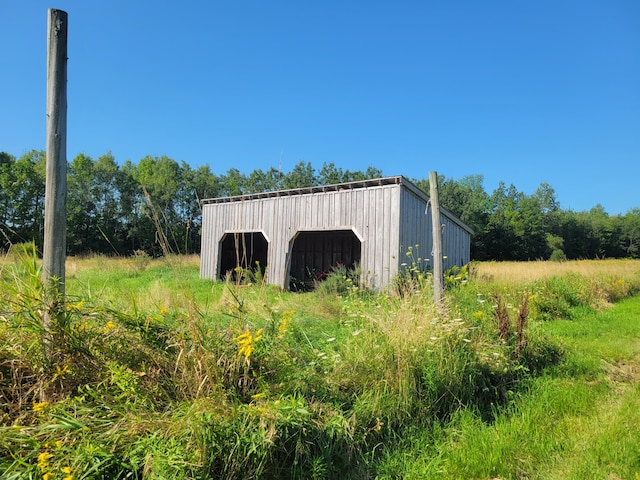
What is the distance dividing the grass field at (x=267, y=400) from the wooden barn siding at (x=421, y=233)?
6.18 m

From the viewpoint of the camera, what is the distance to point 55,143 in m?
2.38

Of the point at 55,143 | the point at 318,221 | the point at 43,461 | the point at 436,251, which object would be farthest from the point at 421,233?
the point at 43,461

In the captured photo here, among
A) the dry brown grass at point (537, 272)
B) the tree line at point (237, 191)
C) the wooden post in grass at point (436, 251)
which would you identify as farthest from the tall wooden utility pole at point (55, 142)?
the tree line at point (237, 191)

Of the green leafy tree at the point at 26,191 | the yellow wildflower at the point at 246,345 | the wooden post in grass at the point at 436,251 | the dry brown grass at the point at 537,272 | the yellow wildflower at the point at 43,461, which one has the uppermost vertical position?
the green leafy tree at the point at 26,191

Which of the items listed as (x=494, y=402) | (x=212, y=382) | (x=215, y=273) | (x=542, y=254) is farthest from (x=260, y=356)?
(x=542, y=254)

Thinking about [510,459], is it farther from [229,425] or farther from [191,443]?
[191,443]

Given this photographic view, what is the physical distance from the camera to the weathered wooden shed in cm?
1010

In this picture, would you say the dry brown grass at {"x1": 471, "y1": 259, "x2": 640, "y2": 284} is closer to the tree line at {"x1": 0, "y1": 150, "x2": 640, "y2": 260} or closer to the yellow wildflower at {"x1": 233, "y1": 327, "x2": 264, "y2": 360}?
the yellow wildflower at {"x1": 233, "y1": 327, "x2": 264, "y2": 360}

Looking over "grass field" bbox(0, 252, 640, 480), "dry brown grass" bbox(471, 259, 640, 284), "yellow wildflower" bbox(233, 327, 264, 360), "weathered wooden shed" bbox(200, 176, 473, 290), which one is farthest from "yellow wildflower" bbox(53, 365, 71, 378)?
"dry brown grass" bbox(471, 259, 640, 284)

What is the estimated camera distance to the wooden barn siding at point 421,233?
33.3 feet

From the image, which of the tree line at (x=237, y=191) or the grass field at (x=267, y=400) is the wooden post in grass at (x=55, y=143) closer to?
the grass field at (x=267, y=400)

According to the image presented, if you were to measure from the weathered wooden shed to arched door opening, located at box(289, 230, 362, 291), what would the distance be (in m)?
0.04

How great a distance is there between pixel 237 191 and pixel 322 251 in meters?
7.70

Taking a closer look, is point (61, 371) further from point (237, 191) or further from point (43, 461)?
point (237, 191)
